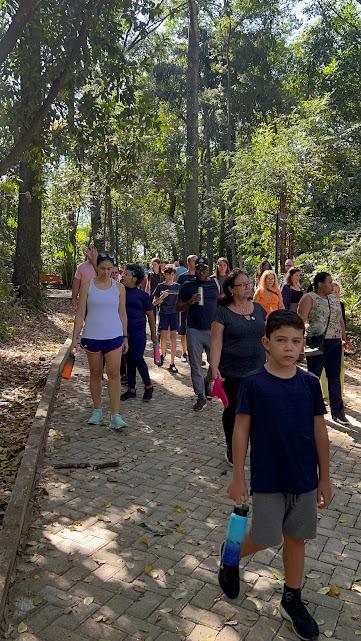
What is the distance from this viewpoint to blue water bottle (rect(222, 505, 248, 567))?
3.27m

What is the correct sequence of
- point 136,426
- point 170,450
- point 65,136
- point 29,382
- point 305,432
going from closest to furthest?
point 305,432 → point 170,450 → point 136,426 → point 65,136 → point 29,382

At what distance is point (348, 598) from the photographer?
137 inches

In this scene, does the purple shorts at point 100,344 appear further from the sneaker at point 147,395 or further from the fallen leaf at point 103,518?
the fallen leaf at point 103,518

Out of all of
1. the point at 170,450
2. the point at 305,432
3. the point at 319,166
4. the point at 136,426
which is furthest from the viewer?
the point at 319,166

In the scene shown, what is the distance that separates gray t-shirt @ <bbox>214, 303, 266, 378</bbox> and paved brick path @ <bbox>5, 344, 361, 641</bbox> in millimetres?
1063

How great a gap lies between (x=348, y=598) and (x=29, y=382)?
19.8ft

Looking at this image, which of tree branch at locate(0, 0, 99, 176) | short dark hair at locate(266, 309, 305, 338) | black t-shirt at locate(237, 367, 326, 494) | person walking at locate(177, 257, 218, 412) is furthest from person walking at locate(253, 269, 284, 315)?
black t-shirt at locate(237, 367, 326, 494)

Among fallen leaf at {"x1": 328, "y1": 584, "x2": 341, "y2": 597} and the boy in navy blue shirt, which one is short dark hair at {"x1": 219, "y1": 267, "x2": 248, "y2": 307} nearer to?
the boy in navy blue shirt

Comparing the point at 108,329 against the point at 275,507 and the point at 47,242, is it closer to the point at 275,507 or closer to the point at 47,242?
the point at 275,507

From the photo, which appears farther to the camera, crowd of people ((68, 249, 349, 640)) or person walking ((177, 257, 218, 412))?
person walking ((177, 257, 218, 412))

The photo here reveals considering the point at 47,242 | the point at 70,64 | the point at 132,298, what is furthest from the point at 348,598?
the point at 47,242

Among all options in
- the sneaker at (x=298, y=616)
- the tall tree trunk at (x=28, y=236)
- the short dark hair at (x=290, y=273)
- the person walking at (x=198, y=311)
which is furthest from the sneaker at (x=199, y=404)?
the sneaker at (x=298, y=616)

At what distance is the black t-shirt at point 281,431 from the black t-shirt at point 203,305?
438cm

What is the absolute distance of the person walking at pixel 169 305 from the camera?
984 centimetres
